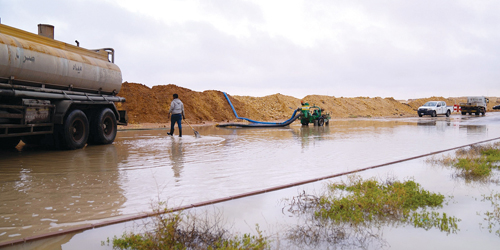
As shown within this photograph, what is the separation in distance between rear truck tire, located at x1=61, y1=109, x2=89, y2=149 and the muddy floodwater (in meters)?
0.44

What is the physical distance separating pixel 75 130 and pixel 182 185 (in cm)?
751

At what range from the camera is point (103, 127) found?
1439 cm

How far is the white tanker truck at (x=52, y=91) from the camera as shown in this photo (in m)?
10.4

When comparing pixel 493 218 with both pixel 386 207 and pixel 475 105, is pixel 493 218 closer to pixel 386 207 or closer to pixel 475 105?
pixel 386 207

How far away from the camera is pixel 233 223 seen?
498 centimetres

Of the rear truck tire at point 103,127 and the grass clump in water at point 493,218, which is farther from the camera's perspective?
the rear truck tire at point 103,127

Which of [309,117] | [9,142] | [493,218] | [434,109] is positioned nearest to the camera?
[493,218]

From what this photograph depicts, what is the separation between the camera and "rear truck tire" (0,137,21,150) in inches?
488

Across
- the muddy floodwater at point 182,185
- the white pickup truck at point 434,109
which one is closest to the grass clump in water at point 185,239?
the muddy floodwater at point 182,185

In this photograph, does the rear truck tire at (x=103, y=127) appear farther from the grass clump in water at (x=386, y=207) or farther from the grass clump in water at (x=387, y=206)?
the grass clump in water at (x=387, y=206)

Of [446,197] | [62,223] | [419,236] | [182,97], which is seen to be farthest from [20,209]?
[182,97]

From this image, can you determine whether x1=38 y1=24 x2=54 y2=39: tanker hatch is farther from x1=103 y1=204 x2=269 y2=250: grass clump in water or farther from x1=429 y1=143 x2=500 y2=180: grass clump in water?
x1=429 y1=143 x2=500 y2=180: grass clump in water

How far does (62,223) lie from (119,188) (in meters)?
1.92

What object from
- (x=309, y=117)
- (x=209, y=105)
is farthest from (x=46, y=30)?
(x=209, y=105)
